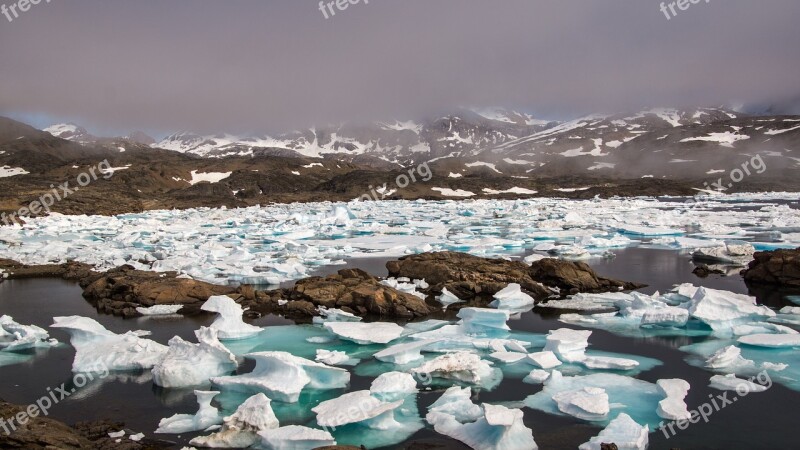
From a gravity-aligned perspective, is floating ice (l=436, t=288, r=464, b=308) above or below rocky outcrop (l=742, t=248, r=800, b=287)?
above

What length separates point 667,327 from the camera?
437 inches

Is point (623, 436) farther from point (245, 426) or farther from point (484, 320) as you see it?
point (484, 320)

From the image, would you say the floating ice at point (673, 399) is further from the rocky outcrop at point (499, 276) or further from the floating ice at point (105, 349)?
the floating ice at point (105, 349)

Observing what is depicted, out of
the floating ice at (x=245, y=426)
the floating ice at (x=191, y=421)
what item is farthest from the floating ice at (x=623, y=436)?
the floating ice at (x=191, y=421)

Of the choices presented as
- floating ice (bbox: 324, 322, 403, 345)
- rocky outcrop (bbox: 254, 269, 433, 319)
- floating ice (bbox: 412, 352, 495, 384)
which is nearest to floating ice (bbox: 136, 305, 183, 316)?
rocky outcrop (bbox: 254, 269, 433, 319)

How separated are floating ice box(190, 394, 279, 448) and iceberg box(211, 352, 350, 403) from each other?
2.59ft

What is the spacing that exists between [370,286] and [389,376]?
18.3 feet

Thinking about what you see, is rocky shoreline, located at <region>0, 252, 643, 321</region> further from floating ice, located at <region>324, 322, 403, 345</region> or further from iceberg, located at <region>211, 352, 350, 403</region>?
iceberg, located at <region>211, 352, 350, 403</region>

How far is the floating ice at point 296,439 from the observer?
605 centimetres

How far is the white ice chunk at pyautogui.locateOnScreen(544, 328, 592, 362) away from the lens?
Answer: 8.89m

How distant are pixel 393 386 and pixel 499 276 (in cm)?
804

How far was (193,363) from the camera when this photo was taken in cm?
841

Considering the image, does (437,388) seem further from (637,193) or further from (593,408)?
(637,193)

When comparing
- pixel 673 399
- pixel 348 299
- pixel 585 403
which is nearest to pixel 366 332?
pixel 348 299
